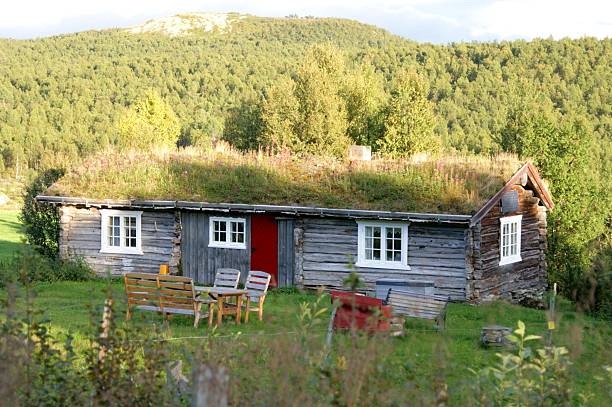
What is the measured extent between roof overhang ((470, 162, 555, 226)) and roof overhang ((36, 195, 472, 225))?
1.33ft

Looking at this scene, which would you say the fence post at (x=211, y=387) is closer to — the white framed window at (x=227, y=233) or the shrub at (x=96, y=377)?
the shrub at (x=96, y=377)

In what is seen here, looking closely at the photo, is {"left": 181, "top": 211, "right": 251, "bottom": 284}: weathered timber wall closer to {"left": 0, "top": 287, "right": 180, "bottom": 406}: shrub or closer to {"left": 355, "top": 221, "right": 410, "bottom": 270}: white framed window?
{"left": 355, "top": 221, "right": 410, "bottom": 270}: white framed window

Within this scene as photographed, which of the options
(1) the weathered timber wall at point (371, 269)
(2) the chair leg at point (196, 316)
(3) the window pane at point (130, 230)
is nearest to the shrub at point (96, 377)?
(2) the chair leg at point (196, 316)

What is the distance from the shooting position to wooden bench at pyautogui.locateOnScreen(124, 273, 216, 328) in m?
14.2

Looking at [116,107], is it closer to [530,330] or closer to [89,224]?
[89,224]

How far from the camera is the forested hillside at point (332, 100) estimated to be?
35.5 metres

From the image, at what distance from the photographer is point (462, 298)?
63.3 ft

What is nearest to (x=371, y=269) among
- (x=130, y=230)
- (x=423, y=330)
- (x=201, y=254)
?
(x=201, y=254)

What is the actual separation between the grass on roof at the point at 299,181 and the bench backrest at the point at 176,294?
6.13 meters

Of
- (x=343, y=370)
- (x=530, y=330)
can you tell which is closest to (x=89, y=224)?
(x=530, y=330)

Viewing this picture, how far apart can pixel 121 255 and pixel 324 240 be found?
533cm

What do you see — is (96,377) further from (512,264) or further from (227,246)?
(512,264)

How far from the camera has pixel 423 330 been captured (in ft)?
46.0

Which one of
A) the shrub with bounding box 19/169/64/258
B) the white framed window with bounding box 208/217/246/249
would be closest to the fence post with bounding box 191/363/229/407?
the white framed window with bounding box 208/217/246/249
